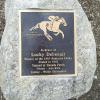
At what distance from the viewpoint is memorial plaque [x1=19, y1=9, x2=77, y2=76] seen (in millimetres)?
6020

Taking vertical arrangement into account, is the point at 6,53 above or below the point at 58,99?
above

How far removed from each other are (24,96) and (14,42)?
0.80m

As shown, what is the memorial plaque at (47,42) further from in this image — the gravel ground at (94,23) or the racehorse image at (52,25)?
the gravel ground at (94,23)

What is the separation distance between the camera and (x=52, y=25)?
20.0 ft

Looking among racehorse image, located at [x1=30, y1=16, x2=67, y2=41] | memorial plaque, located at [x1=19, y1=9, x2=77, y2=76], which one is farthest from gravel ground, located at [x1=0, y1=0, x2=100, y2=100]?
racehorse image, located at [x1=30, y1=16, x2=67, y2=41]

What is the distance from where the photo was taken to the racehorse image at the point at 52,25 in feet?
19.9

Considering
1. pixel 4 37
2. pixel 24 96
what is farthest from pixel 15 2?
pixel 24 96

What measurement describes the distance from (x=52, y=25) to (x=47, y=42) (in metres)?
0.26

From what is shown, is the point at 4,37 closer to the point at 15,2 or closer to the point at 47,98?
the point at 15,2

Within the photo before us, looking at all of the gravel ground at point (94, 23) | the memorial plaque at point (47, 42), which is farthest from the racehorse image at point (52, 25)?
the gravel ground at point (94, 23)

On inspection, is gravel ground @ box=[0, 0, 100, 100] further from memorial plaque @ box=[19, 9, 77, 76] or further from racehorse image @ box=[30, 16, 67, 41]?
racehorse image @ box=[30, 16, 67, 41]

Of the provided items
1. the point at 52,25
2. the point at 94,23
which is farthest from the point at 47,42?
the point at 94,23

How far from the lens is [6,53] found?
6.00m

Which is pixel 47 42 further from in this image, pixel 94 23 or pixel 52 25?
pixel 94 23
